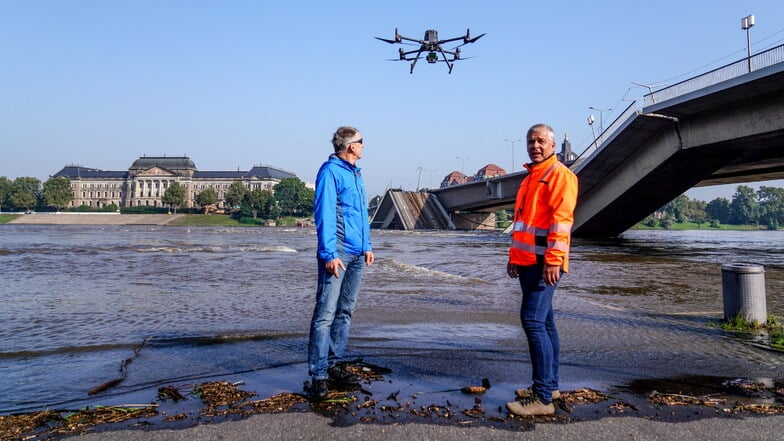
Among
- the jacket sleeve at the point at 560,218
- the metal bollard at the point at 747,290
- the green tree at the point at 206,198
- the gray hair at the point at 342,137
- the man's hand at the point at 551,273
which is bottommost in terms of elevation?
the metal bollard at the point at 747,290

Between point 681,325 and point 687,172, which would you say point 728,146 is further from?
point 681,325

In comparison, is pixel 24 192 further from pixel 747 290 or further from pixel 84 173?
pixel 747 290

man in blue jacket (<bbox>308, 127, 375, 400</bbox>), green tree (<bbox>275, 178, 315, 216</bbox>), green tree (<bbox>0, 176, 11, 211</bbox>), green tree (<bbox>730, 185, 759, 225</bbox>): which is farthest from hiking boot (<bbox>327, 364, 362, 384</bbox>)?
green tree (<bbox>730, 185, 759, 225</bbox>)

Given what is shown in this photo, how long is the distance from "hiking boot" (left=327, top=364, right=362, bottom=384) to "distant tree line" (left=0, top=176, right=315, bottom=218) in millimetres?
125260

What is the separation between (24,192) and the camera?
13412 centimetres

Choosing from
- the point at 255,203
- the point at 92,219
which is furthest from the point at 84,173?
the point at 255,203

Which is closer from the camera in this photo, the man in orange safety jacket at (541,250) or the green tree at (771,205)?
the man in orange safety jacket at (541,250)

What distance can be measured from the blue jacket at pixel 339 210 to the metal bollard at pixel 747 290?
4.64 meters

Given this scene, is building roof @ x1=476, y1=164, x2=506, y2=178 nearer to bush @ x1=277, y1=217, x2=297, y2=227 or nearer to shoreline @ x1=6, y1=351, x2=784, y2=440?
bush @ x1=277, y1=217, x2=297, y2=227

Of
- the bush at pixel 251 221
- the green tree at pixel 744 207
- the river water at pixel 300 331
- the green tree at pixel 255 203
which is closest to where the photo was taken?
the river water at pixel 300 331

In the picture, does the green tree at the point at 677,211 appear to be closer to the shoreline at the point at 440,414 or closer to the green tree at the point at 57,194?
the shoreline at the point at 440,414

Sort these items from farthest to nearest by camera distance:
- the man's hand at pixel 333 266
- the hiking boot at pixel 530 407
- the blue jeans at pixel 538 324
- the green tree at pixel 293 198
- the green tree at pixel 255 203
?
the green tree at pixel 293 198
the green tree at pixel 255 203
the man's hand at pixel 333 266
the blue jeans at pixel 538 324
the hiking boot at pixel 530 407

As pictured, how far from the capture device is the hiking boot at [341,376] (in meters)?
3.79

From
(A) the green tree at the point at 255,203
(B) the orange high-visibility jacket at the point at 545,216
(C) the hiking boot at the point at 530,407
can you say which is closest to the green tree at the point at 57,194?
(A) the green tree at the point at 255,203
